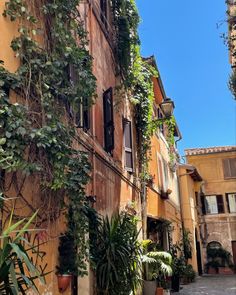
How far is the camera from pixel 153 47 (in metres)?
15.0

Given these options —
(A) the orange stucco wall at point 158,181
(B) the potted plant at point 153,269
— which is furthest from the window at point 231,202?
(B) the potted plant at point 153,269

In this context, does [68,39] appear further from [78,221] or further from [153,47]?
[153,47]

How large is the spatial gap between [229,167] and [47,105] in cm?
2677

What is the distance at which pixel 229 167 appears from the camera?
30500 millimetres

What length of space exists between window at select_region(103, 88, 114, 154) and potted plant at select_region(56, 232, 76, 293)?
11.7 feet

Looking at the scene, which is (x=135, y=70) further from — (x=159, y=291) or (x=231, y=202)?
(x=231, y=202)

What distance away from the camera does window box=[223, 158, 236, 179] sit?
30.3 m

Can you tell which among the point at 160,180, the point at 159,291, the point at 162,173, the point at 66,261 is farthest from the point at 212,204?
the point at 66,261

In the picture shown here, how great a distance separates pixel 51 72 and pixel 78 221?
2.45 metres

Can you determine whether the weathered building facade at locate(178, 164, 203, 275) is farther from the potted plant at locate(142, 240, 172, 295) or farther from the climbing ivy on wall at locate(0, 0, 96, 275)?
the climbing ivy on wall at locate(0, 0, 96, 275)

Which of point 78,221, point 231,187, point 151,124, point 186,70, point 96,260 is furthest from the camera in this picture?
point 231,187

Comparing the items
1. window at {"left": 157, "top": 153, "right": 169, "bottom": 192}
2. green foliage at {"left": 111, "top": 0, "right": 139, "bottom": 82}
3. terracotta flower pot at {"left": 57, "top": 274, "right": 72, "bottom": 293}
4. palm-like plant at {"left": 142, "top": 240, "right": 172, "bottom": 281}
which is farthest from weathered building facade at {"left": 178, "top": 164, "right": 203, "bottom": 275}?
terracotta flower pot at {"left": 57, "top": 274, "right": 72, "bottom": 293}

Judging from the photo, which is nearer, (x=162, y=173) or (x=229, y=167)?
(x=162, y=173)

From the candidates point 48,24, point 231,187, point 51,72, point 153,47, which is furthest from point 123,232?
point 231,187
